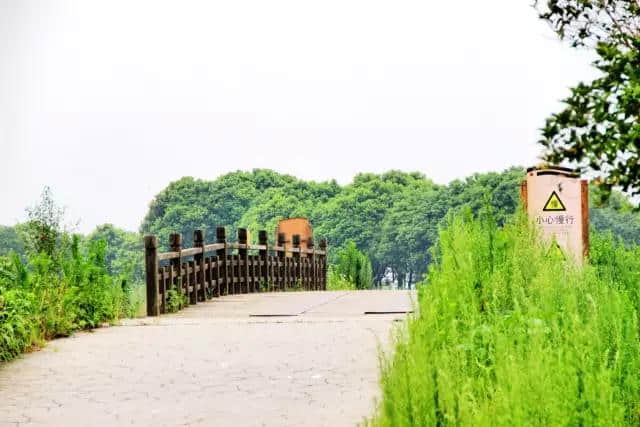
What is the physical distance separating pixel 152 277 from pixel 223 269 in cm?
558

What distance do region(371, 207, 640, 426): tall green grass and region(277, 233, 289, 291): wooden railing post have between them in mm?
19103

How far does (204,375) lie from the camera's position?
8.42 m

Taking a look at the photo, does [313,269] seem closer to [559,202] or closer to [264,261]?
[264,261]

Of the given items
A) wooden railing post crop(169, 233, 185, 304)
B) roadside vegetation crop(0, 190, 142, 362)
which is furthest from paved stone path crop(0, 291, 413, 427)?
wooden railing post crop(169, 233, 185, 304)

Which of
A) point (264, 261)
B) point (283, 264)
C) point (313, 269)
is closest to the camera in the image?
point (264, 261)

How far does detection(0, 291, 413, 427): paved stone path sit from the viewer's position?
22.3ft

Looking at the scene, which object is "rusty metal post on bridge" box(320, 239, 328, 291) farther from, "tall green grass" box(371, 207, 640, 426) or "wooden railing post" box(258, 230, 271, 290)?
"tall green grass" box(371, 207, 640, 426)

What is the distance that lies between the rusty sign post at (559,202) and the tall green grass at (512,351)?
177 inches

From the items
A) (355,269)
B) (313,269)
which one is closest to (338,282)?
(355,269)

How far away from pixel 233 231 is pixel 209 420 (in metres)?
69.7

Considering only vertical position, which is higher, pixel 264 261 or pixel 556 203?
pixel 556 203

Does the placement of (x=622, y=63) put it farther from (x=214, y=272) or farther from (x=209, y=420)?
(x=214, y=272)

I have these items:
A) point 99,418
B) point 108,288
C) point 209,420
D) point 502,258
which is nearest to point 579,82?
point 502,258

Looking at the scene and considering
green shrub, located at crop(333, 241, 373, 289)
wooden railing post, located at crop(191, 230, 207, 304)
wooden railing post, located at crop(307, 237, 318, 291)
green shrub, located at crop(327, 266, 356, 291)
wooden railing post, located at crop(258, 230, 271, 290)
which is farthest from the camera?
wooden railing post, located at crop(307, 237, 318, 291)
